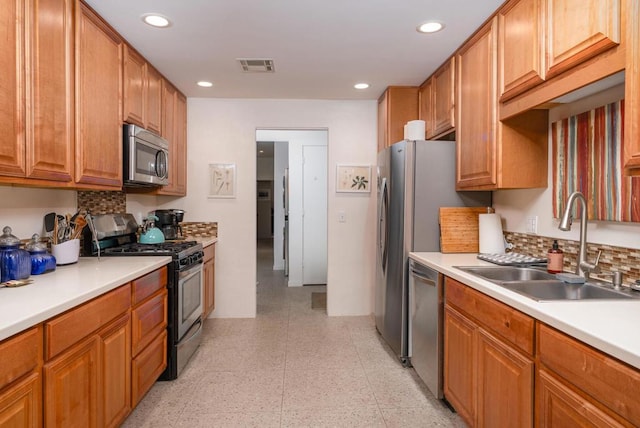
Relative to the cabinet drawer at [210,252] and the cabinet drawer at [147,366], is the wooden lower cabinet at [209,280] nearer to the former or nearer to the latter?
the cabinet drawer at [210,252]

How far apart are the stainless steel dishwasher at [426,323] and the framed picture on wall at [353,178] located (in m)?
1.37

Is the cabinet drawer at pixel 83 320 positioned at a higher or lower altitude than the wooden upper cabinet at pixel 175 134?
lower

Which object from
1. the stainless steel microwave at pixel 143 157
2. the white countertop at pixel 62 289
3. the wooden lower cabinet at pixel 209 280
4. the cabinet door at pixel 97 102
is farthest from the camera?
the wooden lower cabinet at pixel 209 280

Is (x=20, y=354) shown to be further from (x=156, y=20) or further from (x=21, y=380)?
(x=156, y=20)

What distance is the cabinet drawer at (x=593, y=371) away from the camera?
0.95m

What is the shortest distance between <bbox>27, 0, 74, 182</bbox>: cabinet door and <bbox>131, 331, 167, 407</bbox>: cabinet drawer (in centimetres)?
110

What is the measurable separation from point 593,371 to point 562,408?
22 cm

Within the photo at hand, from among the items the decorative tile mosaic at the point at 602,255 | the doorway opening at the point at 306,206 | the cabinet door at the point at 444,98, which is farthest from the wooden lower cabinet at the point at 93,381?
the doorway opening at the point at 306,206

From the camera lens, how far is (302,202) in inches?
213

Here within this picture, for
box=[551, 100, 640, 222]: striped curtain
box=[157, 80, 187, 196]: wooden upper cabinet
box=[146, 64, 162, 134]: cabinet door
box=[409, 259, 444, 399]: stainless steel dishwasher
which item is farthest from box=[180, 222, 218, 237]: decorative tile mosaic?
box=[551, 100, 640, 222]: striped curtain

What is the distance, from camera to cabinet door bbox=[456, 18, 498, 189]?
2.21 meters

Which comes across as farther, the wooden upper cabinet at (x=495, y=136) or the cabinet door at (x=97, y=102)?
the wooden upper cabinet at (x=495, y=136)

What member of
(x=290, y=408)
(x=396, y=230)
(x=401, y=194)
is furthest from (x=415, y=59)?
(x=290, y=408)

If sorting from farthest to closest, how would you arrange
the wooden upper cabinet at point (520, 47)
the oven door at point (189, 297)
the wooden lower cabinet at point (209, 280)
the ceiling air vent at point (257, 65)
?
1. the wooden lower cabinet at point (209, 280)
2. the ceiling air vent at point (257, 65)
3. the oven door at point (189, 297)
4. the wooden upper cabinet at point (520, 47)
